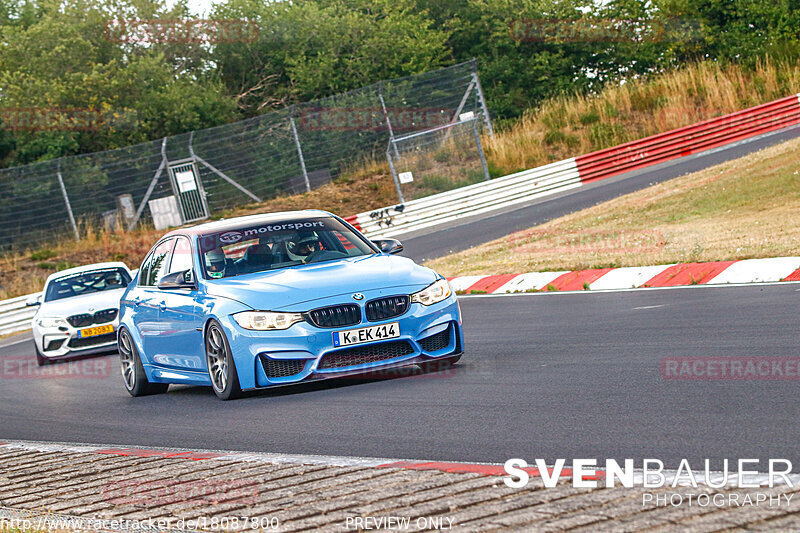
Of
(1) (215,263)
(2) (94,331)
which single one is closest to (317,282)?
(1) (215,263)

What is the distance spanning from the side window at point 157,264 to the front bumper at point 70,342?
5261mm

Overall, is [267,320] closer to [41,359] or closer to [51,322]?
[51,322]

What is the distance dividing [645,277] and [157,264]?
6159mm

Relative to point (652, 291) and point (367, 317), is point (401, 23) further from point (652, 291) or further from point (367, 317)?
point (367, 317)

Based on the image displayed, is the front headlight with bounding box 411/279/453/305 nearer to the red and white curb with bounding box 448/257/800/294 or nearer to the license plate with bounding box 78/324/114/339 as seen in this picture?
the red and white curb with bounding box 448/257/800/294

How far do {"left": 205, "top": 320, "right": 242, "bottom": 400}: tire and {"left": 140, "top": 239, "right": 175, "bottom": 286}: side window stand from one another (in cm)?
161

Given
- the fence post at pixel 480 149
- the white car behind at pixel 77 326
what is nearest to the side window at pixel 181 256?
the white car behind at pixel 77 326

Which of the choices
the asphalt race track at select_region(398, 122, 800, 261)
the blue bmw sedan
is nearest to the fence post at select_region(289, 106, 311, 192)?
the asphalt race track at select_region(398, 122, 800, 261)

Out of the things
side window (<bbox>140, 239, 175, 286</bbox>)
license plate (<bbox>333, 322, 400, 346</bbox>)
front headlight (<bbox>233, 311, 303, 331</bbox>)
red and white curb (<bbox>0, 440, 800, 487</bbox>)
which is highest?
side window (<bbox>140, 239, 175, 286</bbox>)

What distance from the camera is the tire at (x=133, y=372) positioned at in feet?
35.9

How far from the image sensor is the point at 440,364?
9.70 meters

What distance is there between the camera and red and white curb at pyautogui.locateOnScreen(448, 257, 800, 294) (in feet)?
40.9

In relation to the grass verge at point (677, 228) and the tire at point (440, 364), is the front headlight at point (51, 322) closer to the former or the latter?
the grass verge at point (677, 228)

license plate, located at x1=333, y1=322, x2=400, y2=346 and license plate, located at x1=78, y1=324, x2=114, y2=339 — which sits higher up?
license plate, located at x1=333, y1=322, x2=400, y2=346
